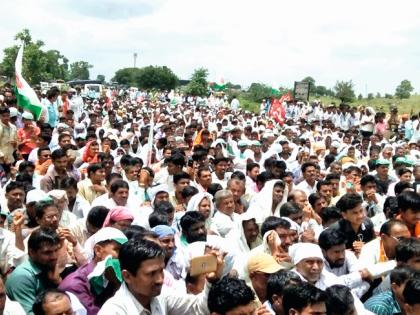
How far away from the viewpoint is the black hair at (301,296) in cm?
270

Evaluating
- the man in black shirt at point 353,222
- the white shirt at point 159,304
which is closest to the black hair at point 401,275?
→ the white shirt at point 159,304

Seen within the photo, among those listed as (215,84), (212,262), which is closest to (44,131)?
(212,262)

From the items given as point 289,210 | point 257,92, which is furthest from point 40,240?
point 257,92

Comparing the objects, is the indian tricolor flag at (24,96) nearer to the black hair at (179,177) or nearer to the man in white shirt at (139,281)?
the black hair at (179,177)

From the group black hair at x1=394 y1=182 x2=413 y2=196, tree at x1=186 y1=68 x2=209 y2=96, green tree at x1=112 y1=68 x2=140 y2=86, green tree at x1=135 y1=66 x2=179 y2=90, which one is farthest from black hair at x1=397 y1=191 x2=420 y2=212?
green tree at x1=112 y1=68 x2=140 y2=86

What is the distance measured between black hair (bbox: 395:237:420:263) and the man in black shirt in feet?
3.68

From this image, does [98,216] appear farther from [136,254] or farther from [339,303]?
[339,303]

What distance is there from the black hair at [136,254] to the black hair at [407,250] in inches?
66.1

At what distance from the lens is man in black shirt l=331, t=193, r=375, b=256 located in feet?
15.4

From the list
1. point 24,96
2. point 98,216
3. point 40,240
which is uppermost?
point 24,96

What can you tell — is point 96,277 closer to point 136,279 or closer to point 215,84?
point 136,279

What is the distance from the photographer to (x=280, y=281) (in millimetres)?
2928

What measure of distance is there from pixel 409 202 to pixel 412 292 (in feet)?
6.14

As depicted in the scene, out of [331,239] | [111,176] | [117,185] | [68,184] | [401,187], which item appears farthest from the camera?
[401,187]
